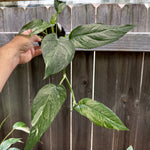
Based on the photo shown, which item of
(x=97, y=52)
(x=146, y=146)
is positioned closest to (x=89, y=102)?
(x=97, y=52)

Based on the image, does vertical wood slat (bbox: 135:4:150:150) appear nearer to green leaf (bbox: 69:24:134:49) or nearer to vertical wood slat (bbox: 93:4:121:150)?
vertical wood slat (bbox: 93:4:121:150)

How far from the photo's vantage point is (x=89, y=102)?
0.46 metres

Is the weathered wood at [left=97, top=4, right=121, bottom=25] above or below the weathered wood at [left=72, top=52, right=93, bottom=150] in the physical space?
above

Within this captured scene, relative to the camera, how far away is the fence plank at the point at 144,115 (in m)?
1.02

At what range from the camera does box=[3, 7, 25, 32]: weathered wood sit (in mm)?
960

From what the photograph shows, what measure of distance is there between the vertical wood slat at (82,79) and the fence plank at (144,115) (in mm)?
339

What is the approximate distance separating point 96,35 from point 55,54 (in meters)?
0.14

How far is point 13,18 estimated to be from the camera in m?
0.97

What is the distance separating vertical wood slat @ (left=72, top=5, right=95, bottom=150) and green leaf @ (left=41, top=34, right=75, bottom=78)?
2.07 ft

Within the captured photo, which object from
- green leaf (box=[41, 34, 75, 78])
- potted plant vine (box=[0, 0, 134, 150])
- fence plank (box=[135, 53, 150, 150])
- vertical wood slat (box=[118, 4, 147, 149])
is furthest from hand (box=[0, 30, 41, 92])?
fence plank (box=[135, 53, 150, 150])

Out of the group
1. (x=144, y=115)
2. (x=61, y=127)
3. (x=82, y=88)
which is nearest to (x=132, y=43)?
(x=82, y=88)

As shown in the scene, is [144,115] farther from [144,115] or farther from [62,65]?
[62,65]

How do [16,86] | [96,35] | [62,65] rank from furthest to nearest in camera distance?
[16,86], [96,35], [62,65]

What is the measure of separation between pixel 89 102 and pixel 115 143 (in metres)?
0.88
